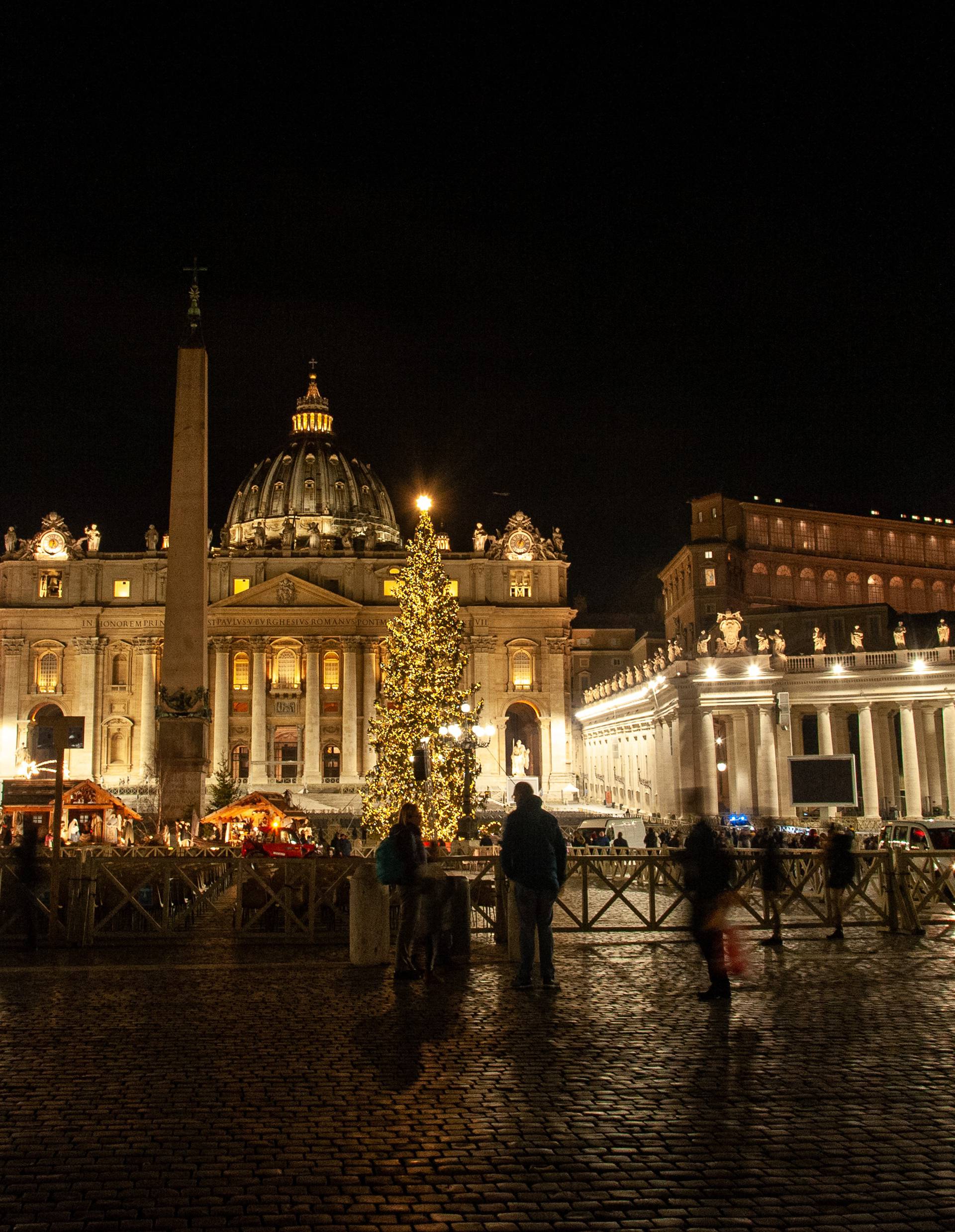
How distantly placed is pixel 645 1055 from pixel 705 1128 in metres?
1.89

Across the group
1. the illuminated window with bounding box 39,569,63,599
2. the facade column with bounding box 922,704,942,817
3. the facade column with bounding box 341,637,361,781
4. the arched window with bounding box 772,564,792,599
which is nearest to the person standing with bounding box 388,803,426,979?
the facade column with bounding box 922,704,942,817

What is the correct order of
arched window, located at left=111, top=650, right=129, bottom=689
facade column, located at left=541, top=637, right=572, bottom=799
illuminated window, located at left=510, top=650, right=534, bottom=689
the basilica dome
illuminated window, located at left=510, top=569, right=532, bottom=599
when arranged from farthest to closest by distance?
the basilica dome
illuminated window, located at left=510, top=569, right=532, bottom=599
illuminated window, located at left=510, top=650, right=534, bottom=689
arched window, located at left=111, top=650, right=129, bottom=689
facade column, located at left=541, top=637, right=572, bottom=799

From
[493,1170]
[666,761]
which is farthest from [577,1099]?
[666,761]

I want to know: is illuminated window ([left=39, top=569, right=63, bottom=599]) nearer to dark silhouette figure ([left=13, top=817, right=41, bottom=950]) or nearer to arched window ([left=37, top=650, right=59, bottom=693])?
arched window ([left=37, top=650, right=59, bottom=693])

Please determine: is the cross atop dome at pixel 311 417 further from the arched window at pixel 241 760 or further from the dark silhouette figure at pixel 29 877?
the dark silhouette figure at pixel 29 877

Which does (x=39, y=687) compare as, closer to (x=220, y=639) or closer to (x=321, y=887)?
(x=220, y=639)

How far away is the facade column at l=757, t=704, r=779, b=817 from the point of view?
4562cm

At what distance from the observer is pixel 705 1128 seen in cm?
685

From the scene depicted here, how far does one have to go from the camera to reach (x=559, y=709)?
91.8 m

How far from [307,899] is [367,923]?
10.0 feet

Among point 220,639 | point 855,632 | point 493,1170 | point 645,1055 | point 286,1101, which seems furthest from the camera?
point 220,639

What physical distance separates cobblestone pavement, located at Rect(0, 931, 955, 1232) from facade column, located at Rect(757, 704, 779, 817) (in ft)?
112

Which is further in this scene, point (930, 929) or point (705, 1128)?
point (930, 929)

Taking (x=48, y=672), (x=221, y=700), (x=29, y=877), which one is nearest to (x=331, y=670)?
(x=221, y=700)
